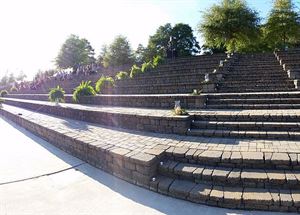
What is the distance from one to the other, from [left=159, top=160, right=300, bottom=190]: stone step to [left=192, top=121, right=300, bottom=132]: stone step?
5.20 feet

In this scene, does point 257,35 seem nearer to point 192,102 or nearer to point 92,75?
point 92,75

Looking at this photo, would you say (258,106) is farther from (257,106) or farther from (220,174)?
(220,174)

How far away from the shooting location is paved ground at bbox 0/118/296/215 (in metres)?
3.45

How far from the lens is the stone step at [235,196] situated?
3117mm

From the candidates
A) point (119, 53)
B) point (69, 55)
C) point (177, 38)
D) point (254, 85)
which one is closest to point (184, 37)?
point (177, 38)

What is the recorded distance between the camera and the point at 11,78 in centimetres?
5381

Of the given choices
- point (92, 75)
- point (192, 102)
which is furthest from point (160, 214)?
point (92, 75)

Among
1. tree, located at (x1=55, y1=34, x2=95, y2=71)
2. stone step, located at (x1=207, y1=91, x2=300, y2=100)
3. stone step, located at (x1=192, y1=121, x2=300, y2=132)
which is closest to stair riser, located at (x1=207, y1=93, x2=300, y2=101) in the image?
stone step, located at (x1=207, y1=91, x2=300, y2=100)

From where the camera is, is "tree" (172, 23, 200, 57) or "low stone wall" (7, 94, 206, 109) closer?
"low stone wall" (7, 94, 206, 109)

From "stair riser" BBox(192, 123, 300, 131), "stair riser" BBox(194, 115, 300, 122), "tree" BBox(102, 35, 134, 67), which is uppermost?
"tree" BBox(102, 35, 134, 67)

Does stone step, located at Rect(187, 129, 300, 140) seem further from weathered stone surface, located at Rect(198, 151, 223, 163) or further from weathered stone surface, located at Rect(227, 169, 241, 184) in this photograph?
weathered stone surface, located at Rect(227, 169, 241, 184)

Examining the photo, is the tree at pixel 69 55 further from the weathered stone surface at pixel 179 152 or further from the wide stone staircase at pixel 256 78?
the weathered stone surface at pixel 179 152

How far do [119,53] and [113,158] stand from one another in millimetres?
31714

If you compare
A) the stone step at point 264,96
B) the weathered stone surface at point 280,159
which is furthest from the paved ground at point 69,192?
the stone step at point 264,96
